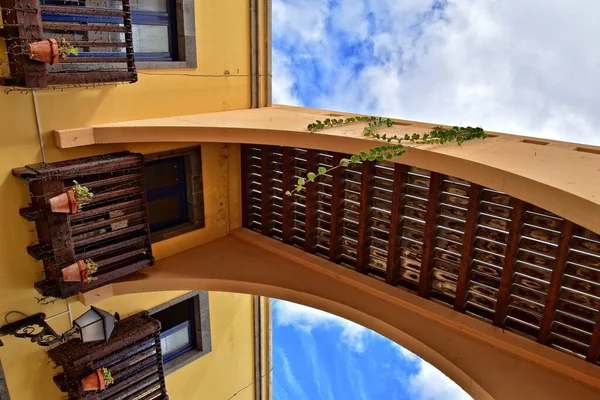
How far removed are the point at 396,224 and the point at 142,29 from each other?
328cm

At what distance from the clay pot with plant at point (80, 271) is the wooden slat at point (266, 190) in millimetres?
2089

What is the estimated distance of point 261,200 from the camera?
585 centimetres

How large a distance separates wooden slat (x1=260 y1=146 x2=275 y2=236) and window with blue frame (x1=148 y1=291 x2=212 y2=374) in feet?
4.31

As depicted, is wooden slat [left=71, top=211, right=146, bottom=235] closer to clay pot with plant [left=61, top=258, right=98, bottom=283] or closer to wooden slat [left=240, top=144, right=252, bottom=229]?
clay pot with plant [left=61, top=258, right=98, bottom=283]

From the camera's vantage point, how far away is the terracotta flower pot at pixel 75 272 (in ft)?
14.1

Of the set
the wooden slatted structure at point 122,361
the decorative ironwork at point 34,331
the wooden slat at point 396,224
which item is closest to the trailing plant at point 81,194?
the decorative ironwork at point 34,331

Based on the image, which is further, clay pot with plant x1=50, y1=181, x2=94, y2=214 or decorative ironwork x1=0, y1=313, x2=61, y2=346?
decorative ironwork x1=0, y1=313, x2=61, y2=346

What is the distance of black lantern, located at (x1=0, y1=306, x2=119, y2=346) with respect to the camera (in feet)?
14.4

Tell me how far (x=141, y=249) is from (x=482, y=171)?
138 inches

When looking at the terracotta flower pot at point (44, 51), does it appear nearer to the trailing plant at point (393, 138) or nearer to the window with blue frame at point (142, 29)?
the window with blue frame at point (142, 29)

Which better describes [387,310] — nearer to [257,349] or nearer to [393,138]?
[393,138]

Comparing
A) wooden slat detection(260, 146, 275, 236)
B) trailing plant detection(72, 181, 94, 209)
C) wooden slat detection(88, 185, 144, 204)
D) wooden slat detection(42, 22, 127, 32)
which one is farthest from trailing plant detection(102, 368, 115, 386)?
wooden slat detection(42, 22, 127, 32)

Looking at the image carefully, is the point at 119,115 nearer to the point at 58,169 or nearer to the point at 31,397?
the point at 58,169

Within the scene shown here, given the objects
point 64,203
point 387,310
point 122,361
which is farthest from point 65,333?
point 387,310
